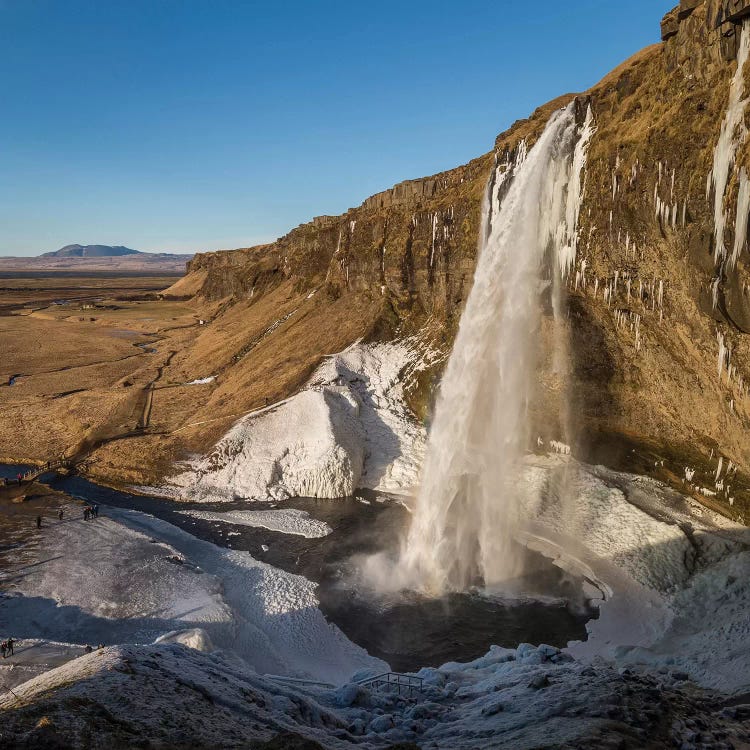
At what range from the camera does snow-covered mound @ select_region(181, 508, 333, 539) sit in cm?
2491

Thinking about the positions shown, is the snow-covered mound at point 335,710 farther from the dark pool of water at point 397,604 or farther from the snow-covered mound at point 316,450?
the snow-covered mound at point 316,450

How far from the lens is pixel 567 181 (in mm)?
23828

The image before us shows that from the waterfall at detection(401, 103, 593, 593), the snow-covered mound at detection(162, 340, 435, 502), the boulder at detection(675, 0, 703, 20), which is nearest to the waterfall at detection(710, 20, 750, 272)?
the boulder at detection(675, 0, 703, 20)

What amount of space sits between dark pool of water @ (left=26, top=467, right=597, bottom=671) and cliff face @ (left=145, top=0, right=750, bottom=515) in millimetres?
7668

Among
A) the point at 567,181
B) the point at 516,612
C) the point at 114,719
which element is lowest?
the point at 516,612

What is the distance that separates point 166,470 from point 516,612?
1976cm

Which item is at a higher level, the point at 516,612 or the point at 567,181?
the point at 567,181

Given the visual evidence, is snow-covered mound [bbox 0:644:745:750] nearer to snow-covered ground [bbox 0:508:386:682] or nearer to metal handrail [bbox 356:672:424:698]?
metal handrail [bbox 356:672:424:698]

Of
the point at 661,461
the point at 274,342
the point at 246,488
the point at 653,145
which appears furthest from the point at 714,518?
the point at 274,342

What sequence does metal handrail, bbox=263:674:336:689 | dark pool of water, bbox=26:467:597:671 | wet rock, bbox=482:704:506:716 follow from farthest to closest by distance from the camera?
dark pool of water, bbox=26:467:597:671, metal handrail, bbox=263:674:336:689, wet rock, bbox=482:704:506:716

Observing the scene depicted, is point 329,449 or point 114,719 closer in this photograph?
point 114,719

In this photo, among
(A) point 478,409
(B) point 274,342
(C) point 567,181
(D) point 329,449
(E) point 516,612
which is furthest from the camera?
(B) point 274,342

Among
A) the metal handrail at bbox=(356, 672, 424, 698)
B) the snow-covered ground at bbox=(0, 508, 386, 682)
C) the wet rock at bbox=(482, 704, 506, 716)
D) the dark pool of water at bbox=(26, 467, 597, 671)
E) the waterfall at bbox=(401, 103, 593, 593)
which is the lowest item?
the snow-covered ground at bbox=(0, 508, 386, 682)

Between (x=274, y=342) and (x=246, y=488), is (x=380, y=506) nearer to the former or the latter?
(x=246, y=488)
